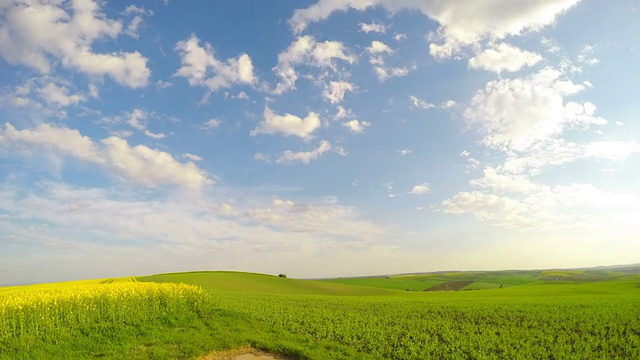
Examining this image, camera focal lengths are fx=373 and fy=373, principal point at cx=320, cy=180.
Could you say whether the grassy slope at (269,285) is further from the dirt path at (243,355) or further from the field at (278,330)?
the dirt path at (243,355)

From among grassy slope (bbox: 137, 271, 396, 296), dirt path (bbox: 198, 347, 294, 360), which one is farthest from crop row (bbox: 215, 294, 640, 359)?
grassy slope (bbox: 137, 271, 396, 296)

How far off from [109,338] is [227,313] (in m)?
7.84

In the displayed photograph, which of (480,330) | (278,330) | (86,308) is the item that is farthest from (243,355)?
(480,330)

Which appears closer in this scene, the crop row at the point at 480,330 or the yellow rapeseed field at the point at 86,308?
the crop row at the point at 480,330

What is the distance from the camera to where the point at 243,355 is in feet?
54.9

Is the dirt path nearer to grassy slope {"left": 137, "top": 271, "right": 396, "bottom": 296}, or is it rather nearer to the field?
the field

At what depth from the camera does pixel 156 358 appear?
51.8ft

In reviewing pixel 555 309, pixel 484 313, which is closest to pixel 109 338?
pixel 484 313

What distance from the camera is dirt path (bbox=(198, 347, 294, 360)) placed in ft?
53.3

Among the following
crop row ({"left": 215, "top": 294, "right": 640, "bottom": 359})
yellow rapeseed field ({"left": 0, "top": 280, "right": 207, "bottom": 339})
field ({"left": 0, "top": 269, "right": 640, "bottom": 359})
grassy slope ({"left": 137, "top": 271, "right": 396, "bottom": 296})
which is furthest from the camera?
grassy slope ({"left": 137, "top": 271, "right": 396, "bottom": 296})

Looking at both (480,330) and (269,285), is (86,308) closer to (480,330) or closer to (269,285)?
(480,330)

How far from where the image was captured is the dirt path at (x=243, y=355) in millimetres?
16250

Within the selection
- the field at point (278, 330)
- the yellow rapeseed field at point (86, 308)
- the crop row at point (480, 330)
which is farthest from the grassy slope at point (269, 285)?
the field at point (278, 330)

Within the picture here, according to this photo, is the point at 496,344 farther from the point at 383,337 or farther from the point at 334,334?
the point at 334,334
